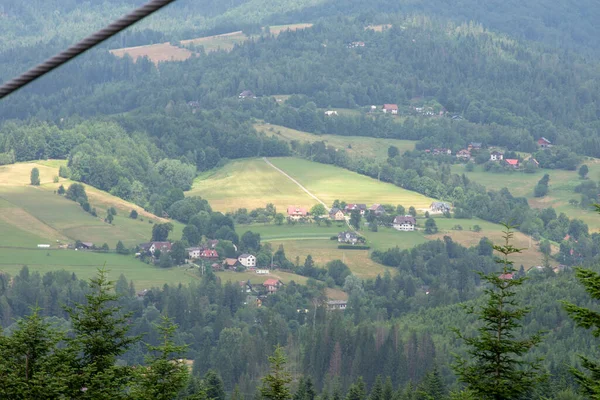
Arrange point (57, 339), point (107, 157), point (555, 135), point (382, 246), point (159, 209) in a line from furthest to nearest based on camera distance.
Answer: point (555, 135) < point (107, 157) < point (159, 209) < point (382, 246) < point (57, 339)

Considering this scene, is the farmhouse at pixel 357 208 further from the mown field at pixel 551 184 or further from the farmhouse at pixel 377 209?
the mown field at pixel 551 184

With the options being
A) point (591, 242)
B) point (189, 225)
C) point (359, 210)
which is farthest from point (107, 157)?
point (591, 242)

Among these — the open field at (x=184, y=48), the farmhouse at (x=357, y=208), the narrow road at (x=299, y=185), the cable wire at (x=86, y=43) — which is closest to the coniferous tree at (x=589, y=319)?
the cable wire at (x=86, y=43)

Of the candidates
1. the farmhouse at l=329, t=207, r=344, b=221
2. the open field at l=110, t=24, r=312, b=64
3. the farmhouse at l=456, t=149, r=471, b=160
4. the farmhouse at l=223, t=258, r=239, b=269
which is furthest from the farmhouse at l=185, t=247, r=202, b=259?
the open field at l=110, t=24, r=312, b=64

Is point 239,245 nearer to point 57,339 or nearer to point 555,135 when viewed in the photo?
point 555,135

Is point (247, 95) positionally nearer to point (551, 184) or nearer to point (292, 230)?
point (551, 184)
